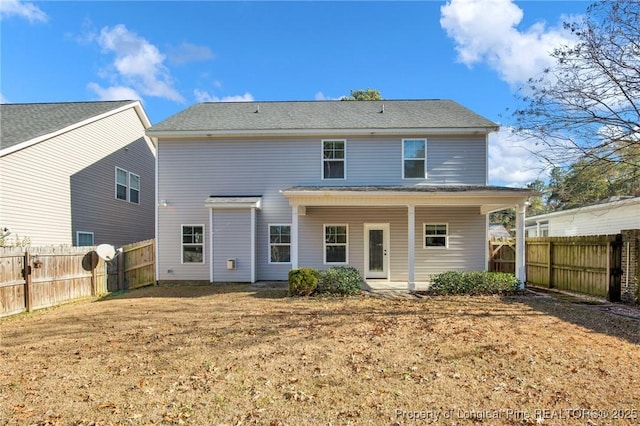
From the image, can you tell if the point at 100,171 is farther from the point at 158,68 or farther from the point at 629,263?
the point at 629,263

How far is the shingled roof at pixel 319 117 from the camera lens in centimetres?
1304

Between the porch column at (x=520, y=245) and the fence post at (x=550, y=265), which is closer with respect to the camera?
the porch column at (x=520, y=245)

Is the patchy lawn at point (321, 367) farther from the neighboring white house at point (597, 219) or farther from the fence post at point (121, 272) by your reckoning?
the neighboring white house at point (597, 219)

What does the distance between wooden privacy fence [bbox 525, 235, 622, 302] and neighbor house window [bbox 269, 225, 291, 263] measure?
8.87 m

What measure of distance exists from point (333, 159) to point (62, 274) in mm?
8900

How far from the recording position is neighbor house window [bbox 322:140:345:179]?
43.5 feet

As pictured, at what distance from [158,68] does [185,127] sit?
30.0 ft

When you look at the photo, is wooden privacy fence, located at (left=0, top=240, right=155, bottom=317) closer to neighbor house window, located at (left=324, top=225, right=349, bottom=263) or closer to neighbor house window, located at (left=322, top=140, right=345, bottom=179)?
neighbor house window, located at (left=324, top=225, right=349, bottom=263)

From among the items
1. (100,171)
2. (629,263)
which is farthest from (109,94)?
(629,263)

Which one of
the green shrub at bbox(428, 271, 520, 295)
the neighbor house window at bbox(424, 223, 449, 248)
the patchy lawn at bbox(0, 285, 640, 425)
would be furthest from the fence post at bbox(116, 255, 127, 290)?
the neighbor house window at bbox(424, 223, 449, 248)

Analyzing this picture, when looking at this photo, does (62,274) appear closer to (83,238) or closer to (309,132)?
(83,238)

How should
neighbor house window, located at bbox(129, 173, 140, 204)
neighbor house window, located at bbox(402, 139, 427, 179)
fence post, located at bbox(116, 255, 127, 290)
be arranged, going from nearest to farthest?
fence post, located at bbox(116, 255, 127, 290), neighbor house window, located at bbox(402, 139, 427, 179), neighbor house window, located at bbox(129, 173, 140, 204)

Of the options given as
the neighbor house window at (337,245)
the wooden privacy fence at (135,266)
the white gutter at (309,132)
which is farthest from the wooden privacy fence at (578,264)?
the wooden privacy fence at (135,266)

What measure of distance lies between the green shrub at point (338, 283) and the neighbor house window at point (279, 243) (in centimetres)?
303
